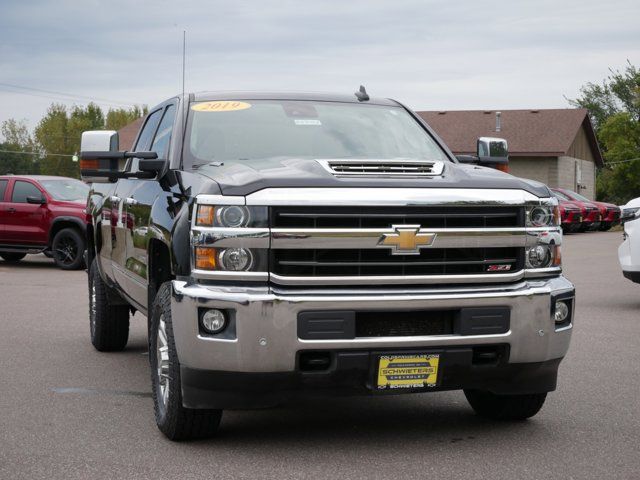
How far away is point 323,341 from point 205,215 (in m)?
0.84

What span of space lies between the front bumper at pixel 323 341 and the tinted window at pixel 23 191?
15.7 meters

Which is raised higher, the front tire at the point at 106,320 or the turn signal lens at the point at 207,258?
the turn signal lens at the point at 207,258

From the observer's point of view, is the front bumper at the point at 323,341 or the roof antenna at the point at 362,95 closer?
the front bumper at the point at 323,341

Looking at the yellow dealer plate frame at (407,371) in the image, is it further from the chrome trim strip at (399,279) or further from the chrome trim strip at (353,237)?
the chrome trim strip at (353,237)

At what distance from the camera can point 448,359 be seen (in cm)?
Result: 545

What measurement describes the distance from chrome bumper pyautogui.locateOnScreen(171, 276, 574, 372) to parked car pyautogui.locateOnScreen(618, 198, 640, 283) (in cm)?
664

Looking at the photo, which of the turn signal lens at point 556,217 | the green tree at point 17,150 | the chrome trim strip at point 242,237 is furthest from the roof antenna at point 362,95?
the green tree at point 17,150

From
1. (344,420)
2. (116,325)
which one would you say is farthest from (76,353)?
(344,420)

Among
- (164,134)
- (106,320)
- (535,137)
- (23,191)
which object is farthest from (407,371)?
(535,137)

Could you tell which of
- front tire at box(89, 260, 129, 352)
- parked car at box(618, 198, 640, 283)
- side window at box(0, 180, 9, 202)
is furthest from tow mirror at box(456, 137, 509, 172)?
side window at box(0, 180, 9, 202)

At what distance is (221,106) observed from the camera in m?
7.09

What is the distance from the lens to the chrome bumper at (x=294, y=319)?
17.1 feet

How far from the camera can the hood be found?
17.6 feet

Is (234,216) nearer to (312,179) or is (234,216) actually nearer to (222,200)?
(222,200)
